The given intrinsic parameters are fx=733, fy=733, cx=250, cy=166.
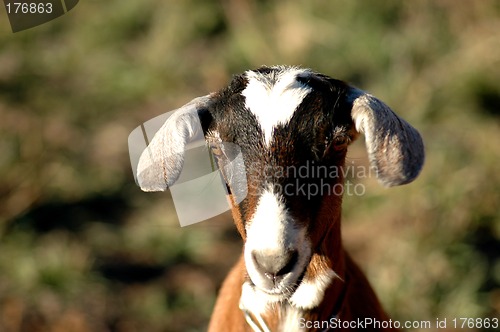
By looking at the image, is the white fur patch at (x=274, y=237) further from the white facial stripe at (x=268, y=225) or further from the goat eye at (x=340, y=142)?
the goat eye at (x=340, y=142)

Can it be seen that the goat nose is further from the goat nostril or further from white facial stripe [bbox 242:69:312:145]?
white facial stripe [bbox 242:69:312:145]

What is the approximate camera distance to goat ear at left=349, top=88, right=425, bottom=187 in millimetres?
2725

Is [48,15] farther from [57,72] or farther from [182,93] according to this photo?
[182,93]

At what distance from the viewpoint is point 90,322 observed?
16.2 feet

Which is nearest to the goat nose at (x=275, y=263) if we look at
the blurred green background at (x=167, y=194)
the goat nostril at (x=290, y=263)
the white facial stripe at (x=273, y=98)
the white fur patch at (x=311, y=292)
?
the goat nostril at (x=290, y=263)

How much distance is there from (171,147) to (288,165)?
0.49 meters

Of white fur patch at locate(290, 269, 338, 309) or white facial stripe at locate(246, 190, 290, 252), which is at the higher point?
white facial stripe at locate(246, 190, 290, 252)

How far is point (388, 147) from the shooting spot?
107 inches

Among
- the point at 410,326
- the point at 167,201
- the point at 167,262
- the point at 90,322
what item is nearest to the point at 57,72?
the point at 167,201

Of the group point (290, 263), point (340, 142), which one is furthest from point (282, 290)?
point (340, 142)

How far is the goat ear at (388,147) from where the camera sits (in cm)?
272

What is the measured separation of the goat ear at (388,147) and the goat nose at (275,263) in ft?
1.49

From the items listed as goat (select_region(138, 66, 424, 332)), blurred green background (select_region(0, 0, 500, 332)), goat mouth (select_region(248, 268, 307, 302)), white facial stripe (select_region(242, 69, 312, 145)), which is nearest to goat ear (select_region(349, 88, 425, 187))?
goat (select_region(138, 66, 424, 332))

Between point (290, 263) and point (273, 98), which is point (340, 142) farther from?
point (290, 263)
